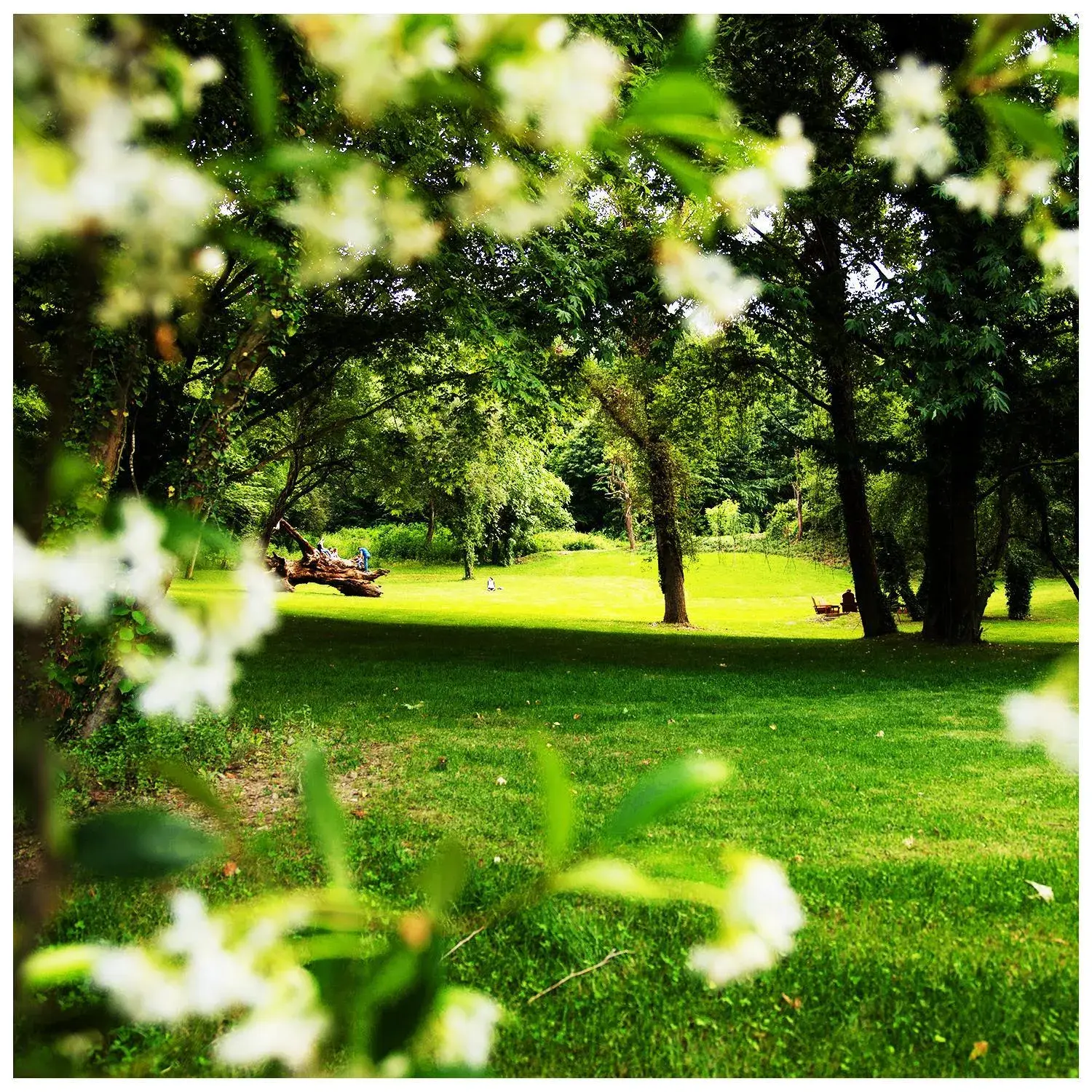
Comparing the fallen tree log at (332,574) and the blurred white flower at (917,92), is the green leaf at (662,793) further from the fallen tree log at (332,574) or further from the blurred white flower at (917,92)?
the fallen tree log at (332,574)

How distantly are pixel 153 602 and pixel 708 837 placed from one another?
11.5 ft

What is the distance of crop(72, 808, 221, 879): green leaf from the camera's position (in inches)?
13.3

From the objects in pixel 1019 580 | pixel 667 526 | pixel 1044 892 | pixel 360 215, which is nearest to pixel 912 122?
pixel 360 215

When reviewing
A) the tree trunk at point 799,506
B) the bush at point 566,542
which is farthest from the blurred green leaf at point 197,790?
the bush at point 566,542

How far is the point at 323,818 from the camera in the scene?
0.36m

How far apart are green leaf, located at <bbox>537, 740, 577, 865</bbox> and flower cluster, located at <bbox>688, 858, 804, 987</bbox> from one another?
9 cm

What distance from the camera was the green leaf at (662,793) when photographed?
1.07 ft

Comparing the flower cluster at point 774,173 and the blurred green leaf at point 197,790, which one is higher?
the flower cluster at point 774,173

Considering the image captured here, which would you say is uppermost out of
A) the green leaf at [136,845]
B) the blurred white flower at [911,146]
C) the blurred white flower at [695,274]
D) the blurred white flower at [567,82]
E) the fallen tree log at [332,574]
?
the blurred white flower at [911,146]

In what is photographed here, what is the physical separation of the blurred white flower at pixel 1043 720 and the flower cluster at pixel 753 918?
17 centimetres

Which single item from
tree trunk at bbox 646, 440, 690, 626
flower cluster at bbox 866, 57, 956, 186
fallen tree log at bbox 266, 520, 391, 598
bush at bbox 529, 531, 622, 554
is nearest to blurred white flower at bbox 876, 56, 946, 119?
flower cluster at bbox 866, 57, 956, 186

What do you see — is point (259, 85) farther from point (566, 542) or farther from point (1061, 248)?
point (566, 542)

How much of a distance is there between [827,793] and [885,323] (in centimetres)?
487

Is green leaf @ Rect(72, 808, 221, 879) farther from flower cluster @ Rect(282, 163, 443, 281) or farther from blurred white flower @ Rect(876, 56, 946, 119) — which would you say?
blurred white flower @ Rect(876, 56, 946, 119)
